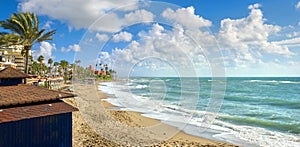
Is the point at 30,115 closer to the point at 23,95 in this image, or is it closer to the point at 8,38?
the point at 23,95

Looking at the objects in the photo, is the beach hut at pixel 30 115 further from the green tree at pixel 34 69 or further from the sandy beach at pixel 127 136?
the green tree at pixel 34 69

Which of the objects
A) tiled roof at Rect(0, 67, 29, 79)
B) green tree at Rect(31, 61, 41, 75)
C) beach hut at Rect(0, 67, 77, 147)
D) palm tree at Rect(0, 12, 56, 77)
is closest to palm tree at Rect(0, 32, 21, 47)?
palm tree at Rect(0, 12, 56, 77)

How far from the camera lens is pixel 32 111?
4770mm

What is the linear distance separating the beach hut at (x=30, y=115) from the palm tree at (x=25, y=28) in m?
14.4

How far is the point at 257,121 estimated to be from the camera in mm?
16516

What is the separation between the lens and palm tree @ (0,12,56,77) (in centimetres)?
1803

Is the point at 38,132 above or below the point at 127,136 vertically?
above

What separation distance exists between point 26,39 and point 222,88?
51.3ft

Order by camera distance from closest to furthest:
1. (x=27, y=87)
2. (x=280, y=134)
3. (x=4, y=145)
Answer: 1. (x=4, y=145)
2. (x=27, y=87)
3. (x=280, y=134)

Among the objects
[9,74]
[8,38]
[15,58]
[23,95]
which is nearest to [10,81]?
[9,74]

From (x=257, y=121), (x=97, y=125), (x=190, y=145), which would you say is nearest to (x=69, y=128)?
(x=190, y=145)

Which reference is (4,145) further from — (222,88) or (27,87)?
(222,88)

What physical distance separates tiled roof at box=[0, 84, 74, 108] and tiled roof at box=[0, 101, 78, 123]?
14 cm

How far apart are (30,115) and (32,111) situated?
0.14m
